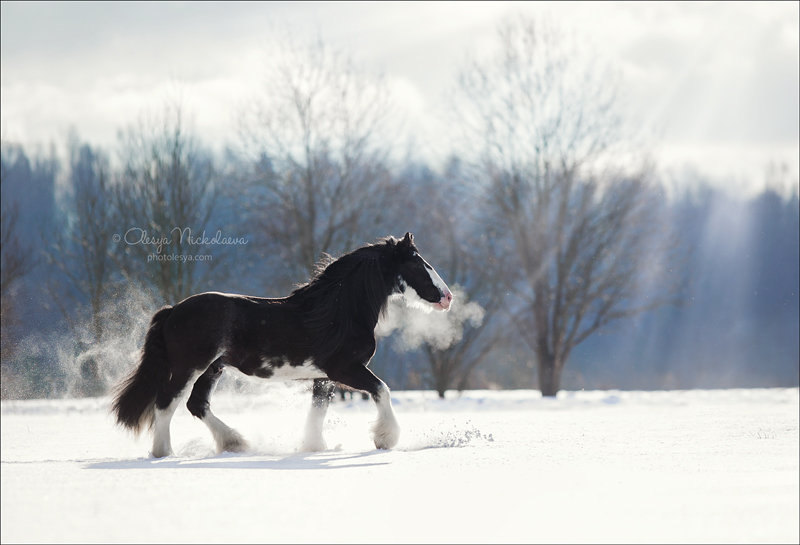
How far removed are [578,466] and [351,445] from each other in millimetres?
2867

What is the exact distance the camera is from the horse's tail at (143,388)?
7426 millimetres

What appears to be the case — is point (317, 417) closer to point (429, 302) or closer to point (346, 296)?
point (346, 296)

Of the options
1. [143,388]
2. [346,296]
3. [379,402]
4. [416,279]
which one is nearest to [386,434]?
[379,402]

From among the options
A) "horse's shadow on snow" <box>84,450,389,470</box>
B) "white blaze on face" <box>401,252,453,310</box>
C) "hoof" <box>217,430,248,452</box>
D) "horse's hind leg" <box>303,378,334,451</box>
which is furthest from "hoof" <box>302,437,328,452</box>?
"white blaze on face" <box>401,252,453,310</box>

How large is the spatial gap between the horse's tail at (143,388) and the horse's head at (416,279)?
236cm

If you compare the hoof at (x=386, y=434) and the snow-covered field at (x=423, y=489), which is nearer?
the snow-covered field at (x=423, y=489)

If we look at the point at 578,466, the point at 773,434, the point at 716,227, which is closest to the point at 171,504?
the point at 578,466

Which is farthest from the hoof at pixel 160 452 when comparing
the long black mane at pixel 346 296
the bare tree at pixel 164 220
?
the bare tree at pixel 164 220

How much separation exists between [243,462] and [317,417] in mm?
1364

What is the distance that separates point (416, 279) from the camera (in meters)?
8.21

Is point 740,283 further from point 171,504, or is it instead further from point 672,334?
point 171,504

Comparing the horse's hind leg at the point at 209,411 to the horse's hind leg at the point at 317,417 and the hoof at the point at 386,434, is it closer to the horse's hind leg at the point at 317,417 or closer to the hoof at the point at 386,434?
the horse's hind leg at the point at 317,417

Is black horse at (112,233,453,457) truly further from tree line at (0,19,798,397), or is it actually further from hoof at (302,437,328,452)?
tree line at (0,19,798,397)

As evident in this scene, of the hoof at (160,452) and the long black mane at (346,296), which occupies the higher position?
the long black mane at (346,296)
